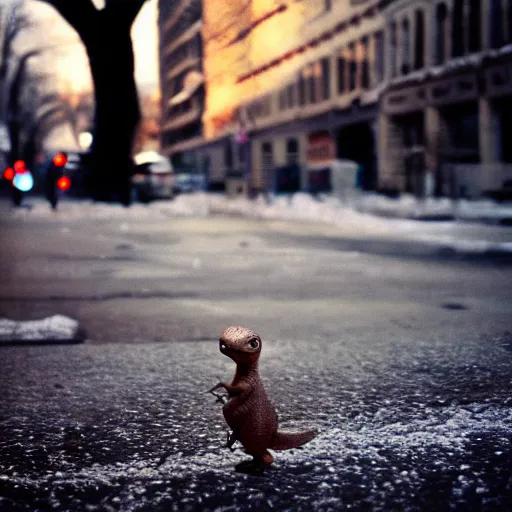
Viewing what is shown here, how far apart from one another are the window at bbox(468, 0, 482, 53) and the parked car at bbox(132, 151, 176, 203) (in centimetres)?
1111

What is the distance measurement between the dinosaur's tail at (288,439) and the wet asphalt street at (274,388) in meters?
0.12

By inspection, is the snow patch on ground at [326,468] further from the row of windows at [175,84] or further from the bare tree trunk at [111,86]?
the row of windows at [175,84]

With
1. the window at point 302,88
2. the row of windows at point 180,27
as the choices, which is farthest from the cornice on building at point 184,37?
the window at point 302,88

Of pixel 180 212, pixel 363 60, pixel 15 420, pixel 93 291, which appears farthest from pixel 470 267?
pixel 363 60

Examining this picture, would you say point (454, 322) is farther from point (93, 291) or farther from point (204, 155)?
point (204, 155)

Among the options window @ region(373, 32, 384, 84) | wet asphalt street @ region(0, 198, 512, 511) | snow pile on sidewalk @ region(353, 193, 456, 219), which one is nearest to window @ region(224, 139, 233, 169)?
window @ region(373, 32, 384, 84)

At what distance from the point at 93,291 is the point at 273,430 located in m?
5.67

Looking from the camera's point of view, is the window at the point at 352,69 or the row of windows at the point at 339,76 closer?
the row of windows at the point at 339,76

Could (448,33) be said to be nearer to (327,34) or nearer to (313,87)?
(327,34)

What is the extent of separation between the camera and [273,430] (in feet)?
10.6

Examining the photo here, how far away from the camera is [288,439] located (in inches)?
129

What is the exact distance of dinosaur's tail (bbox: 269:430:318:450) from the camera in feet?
10.7

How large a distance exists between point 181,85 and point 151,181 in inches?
2681

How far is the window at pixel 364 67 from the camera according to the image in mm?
37406
